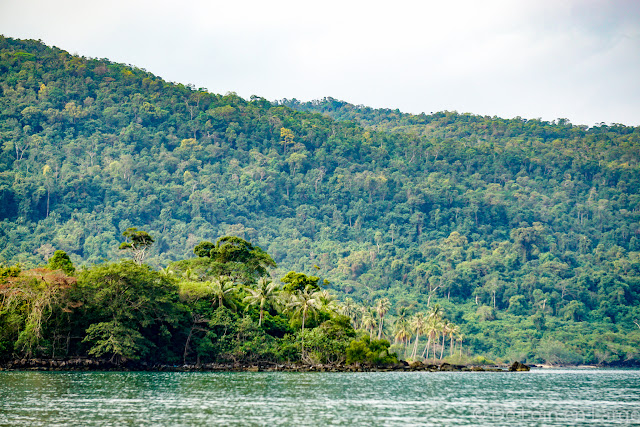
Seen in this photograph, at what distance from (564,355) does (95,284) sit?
4163 inches

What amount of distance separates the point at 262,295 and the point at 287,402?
41775 millimetres

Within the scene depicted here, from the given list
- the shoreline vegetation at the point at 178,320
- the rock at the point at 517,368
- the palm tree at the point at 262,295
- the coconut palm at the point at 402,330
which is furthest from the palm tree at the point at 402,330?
the palm tree at the point at 262,295

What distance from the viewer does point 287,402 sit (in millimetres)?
51781

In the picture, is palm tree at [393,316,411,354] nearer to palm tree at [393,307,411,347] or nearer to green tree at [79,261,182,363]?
palm tree at [393,307,411,347]

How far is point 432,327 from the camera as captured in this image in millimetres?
130250

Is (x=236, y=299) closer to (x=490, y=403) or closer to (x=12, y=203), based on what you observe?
(x=490, y=403)

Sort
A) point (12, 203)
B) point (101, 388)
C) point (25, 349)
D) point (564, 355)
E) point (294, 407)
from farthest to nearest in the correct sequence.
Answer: point (12, 203) → point (564, 355) → point (25, 349) → point (101, 388) → point (294, 407)

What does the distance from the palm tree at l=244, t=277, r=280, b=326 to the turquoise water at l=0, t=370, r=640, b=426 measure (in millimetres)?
17998

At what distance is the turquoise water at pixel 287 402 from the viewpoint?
4300cm

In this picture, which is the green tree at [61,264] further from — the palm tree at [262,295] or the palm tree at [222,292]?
the palm tree at [262,295]

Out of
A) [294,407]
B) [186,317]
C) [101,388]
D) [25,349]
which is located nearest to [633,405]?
[294,407]

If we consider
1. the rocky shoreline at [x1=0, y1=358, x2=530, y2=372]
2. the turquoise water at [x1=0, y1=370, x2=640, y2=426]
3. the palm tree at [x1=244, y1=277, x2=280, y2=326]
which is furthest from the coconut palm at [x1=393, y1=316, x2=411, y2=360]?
the turquoise water at [x1=0, y1=370, x2=640, y2=426]

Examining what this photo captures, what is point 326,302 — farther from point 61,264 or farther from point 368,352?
point 61,264

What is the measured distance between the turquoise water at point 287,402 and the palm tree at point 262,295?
18.0 metres
